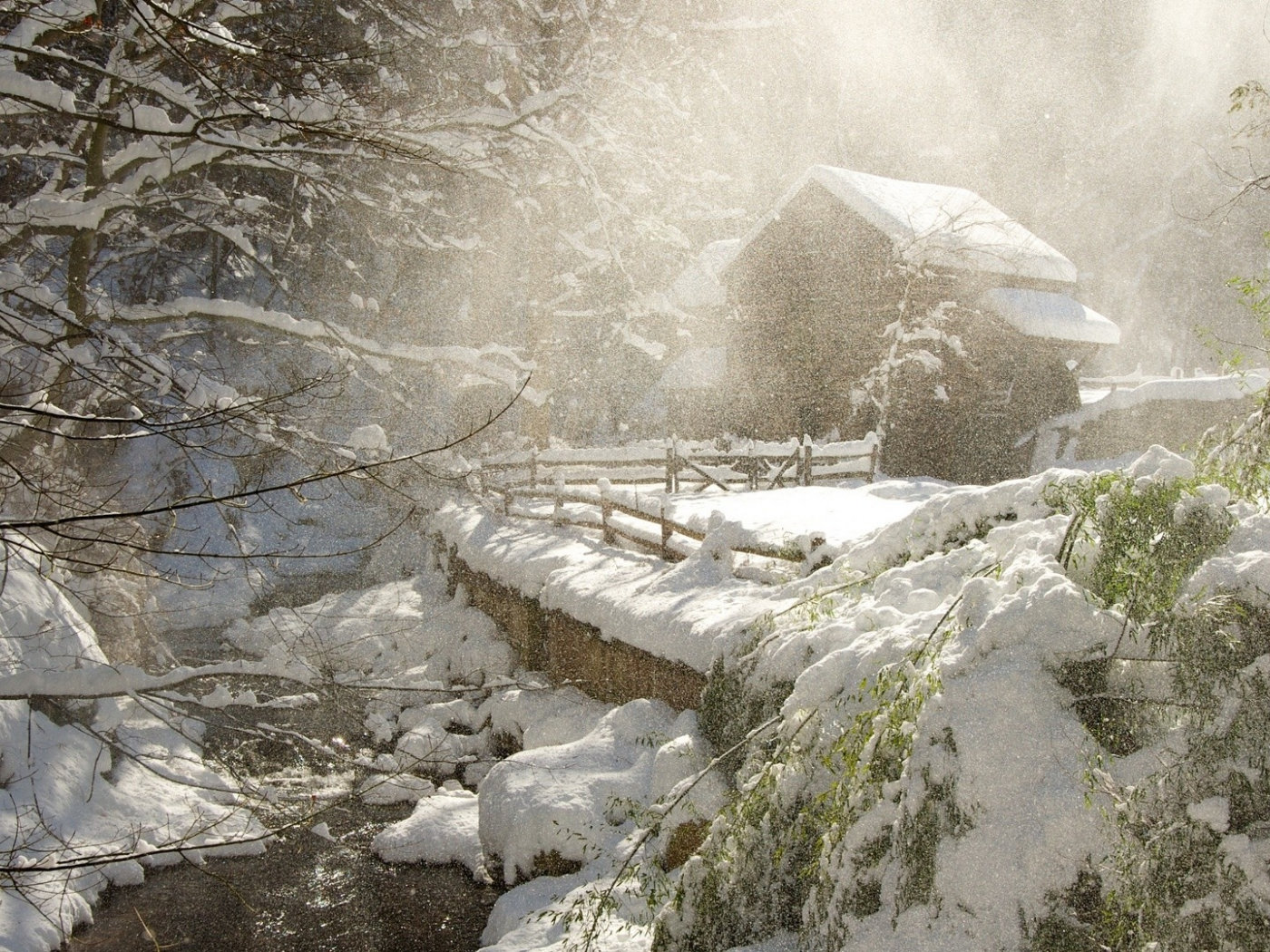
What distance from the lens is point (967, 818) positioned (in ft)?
10.0

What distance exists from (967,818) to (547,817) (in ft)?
13.7

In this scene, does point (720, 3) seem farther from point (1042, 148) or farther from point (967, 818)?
point (1042, 148)

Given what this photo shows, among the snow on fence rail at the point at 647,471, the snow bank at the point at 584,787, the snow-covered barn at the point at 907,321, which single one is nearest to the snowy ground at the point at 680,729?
the snow bank at the point at 584,787

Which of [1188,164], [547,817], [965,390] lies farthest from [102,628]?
[1188,164]

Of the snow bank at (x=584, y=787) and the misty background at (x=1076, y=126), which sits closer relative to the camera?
the snow bank at (x=584, y=787)

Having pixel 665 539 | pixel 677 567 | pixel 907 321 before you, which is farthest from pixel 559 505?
pixel 907 321

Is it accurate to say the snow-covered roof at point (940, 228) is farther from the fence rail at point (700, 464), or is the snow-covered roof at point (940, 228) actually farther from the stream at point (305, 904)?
the stream at point (305, 904)

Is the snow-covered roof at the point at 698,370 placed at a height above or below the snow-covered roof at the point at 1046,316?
below

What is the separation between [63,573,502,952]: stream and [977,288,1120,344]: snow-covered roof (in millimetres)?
16354

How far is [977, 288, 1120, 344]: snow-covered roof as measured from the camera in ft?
60.6

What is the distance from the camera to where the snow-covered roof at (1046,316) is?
18.5 m

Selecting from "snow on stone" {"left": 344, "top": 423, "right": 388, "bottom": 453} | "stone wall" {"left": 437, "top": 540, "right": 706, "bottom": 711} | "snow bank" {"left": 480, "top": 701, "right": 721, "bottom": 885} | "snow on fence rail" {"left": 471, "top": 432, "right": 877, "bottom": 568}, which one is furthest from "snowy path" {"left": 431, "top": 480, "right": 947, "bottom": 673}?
"snow on stone" {"left": 344, "top": 423, "right": 388, "bottom": 453}

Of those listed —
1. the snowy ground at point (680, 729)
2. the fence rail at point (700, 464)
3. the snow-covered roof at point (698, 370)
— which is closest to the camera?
the snowy ground at point (680, 729)

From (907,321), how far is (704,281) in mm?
7931
